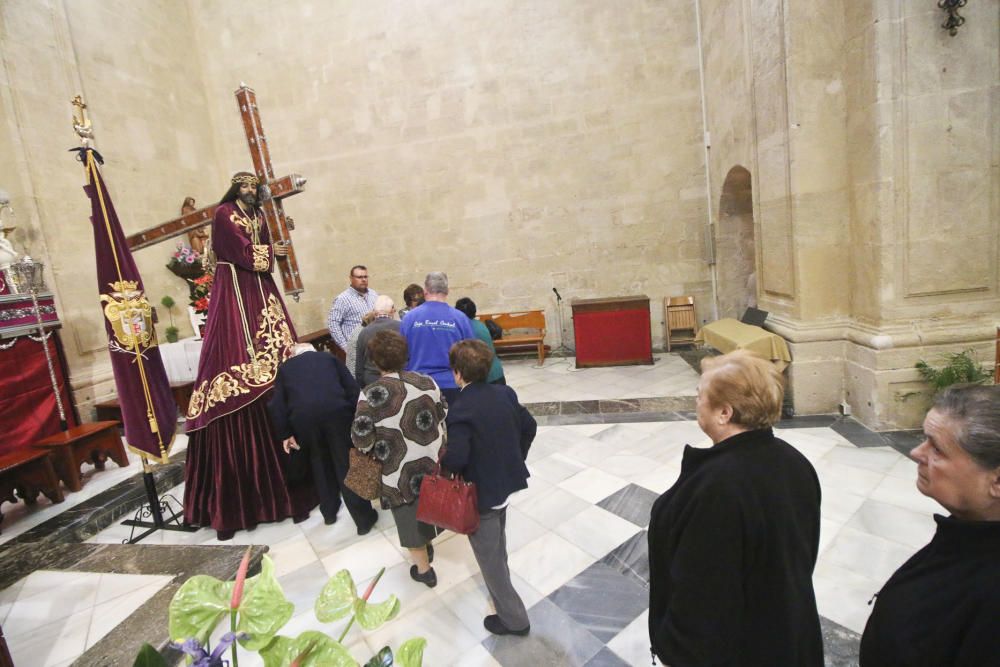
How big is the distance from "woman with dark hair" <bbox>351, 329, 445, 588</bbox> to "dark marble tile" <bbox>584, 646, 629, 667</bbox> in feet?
3.62

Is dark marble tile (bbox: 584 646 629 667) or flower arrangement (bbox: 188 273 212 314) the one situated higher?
flower arrangement (bbox: 188 273 212 314)

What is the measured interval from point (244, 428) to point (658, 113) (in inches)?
283

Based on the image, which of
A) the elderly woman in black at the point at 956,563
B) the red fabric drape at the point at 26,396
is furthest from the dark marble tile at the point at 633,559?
the red fabric drape at the point at 26,396

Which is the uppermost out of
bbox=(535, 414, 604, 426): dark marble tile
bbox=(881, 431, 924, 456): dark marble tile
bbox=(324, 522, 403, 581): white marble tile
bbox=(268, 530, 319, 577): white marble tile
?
bbox=(268, 530, 319, 577): white marble tile

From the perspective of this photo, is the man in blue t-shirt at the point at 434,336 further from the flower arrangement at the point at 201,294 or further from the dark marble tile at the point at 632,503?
the flower arrangement at the point at 201,294

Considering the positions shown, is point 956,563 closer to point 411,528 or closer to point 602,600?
point 602,600

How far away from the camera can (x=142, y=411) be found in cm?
345

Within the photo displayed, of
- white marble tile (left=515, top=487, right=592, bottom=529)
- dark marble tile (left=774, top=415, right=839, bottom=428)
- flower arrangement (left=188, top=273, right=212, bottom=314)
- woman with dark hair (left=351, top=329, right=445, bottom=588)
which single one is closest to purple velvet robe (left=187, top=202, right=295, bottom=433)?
woman with dark hair (left=351, top=329, right=445, bottom=588)

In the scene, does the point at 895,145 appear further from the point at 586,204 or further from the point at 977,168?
the point at 586,204

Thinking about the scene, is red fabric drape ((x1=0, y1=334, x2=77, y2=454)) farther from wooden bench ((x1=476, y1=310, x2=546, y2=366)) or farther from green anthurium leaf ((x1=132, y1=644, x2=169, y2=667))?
green anthurium leaf ((x1=132, y1=644, x2=169, y2=667))

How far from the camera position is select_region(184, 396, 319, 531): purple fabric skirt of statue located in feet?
11.5

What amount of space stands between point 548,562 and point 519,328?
5.54 meters

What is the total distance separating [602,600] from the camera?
2488mm

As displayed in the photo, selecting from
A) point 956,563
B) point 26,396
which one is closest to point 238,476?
point 26,396
